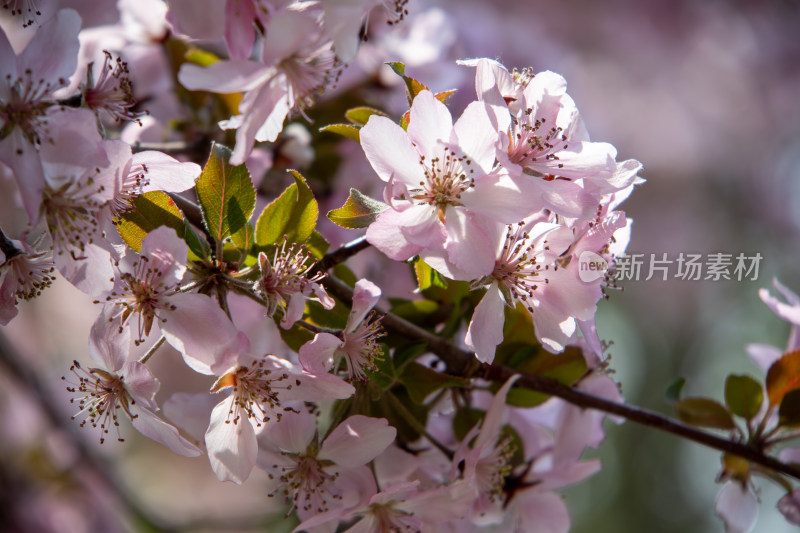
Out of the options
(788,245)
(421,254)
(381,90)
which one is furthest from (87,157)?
(788,245)

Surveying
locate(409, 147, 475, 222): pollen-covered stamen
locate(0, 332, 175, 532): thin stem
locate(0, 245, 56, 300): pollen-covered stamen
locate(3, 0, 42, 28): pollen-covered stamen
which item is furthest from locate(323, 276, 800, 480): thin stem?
locate(0, 332, 175, 532): thin stem

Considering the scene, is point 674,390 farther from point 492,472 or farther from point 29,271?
point 29,271

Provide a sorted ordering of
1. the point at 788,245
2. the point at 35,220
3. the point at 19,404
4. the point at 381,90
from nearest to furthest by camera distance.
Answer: the point at 35,220, the point at 381,90, the point at 19,404, the point at 788,245

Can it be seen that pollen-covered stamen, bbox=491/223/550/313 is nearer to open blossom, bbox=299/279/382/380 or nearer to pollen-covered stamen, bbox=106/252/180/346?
open blossom, bbox=299/279/382/380

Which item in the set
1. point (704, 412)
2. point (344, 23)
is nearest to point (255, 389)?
point (344, 23)

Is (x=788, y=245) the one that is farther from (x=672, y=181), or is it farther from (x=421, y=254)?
(x=421, y=254)

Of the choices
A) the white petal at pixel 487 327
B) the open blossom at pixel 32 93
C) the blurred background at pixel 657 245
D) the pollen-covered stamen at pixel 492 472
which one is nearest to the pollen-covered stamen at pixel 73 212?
the open blossom at pixel 32 93
